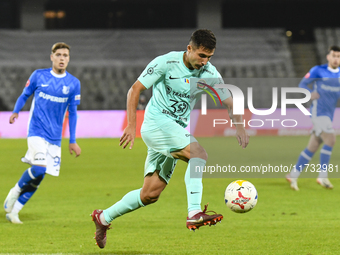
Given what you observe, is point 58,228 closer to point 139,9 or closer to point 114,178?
point 114,178

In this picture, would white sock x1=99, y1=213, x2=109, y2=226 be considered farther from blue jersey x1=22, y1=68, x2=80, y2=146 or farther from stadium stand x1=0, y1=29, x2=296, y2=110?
stadium stand x1=0, y1=29, x2=296, y2=110

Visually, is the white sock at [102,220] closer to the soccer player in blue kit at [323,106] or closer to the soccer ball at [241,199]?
the soccer ball at [241,199]

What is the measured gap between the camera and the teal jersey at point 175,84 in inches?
173

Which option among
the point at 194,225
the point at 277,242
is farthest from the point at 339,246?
the point at 194,225

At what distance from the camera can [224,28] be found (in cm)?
3044

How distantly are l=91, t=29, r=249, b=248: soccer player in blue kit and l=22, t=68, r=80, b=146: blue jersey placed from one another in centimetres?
184

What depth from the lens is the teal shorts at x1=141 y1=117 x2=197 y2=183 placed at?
4324mm

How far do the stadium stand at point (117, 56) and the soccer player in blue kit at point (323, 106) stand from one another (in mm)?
14416

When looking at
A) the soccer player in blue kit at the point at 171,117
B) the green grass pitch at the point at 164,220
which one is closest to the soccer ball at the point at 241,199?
the soccer player in blue kit at the point at 171,117

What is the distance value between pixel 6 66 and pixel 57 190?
54.7ft

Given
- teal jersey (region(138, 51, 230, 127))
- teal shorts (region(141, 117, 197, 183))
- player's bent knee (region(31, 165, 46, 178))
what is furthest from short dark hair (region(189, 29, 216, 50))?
player's bent knee (region(31, 165, 46, 178))

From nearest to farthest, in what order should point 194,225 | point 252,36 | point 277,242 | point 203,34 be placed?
point 194,225 → point 203,34 → point 277,242 → point 252,36

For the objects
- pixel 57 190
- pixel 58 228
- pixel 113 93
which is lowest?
pixel 113 93

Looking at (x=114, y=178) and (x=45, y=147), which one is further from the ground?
(x=45, y=147)
